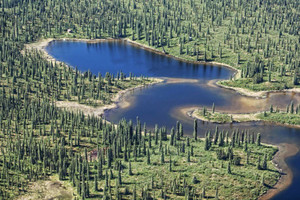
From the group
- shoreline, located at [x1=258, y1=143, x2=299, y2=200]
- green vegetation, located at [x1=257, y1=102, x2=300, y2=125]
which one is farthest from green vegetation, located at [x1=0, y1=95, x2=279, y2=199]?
green vegetation, located at [x1=257, y1=102, x2=300, y2=125]

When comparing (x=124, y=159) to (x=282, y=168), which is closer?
(x=282, y=168)

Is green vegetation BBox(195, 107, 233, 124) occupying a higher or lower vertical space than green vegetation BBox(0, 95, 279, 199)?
higher

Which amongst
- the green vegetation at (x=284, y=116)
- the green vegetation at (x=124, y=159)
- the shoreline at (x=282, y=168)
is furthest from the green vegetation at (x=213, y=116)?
the shoreline at (x=282, y=168)

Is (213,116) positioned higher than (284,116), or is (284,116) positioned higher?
(284,116)

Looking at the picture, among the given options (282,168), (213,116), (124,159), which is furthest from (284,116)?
(124,159)

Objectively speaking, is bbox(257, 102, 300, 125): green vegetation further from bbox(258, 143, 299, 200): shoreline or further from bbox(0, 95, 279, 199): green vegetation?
bbox(258, 143, 299, 200): shoreline

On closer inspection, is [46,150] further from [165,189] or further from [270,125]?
[270,125]

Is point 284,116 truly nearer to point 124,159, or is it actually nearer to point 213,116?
point 213,116

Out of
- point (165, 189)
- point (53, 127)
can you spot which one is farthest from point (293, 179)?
point (53, 127)

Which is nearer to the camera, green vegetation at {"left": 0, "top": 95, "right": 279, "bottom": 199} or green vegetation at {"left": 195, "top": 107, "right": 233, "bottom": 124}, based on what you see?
green vegetation at {"left": 0, "top": 95, "right": 279, "bottom": 199}
